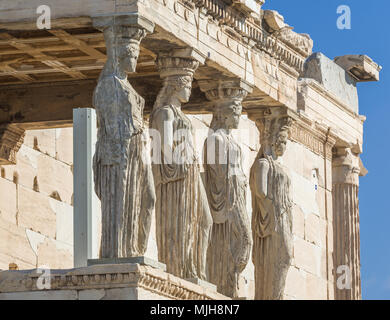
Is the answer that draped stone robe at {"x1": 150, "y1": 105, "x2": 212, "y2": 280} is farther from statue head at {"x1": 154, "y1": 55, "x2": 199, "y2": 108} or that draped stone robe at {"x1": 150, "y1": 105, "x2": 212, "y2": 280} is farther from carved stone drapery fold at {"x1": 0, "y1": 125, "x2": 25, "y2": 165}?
carved stone drapery fold at {"x1": 0, "y1": 125, "x2": 25, "y2": 165}

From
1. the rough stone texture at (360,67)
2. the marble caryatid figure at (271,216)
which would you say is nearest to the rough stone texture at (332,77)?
the rough stone texture at (360,67)

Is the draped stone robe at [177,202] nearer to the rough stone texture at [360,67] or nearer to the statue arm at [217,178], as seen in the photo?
the statue arm at [217,178]

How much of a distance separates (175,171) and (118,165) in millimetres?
1259

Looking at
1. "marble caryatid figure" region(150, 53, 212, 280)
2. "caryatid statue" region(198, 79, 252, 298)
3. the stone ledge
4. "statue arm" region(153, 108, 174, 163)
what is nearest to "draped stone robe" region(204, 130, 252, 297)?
"caryatid statue" region(198, 79, 252, 298)

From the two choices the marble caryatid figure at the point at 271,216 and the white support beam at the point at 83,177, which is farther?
the marble caryatid figure at the point at 271,216

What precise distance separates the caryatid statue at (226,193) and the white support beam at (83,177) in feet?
4.37

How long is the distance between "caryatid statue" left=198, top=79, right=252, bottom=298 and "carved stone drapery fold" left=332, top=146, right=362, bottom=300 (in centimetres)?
602

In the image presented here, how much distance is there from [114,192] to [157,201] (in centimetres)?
125

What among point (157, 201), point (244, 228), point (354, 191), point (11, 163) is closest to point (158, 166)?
point (157, 201)

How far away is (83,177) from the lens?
799 inches

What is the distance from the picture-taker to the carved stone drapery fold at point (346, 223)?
2705cm

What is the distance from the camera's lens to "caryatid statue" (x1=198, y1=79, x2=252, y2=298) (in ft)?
68.8
